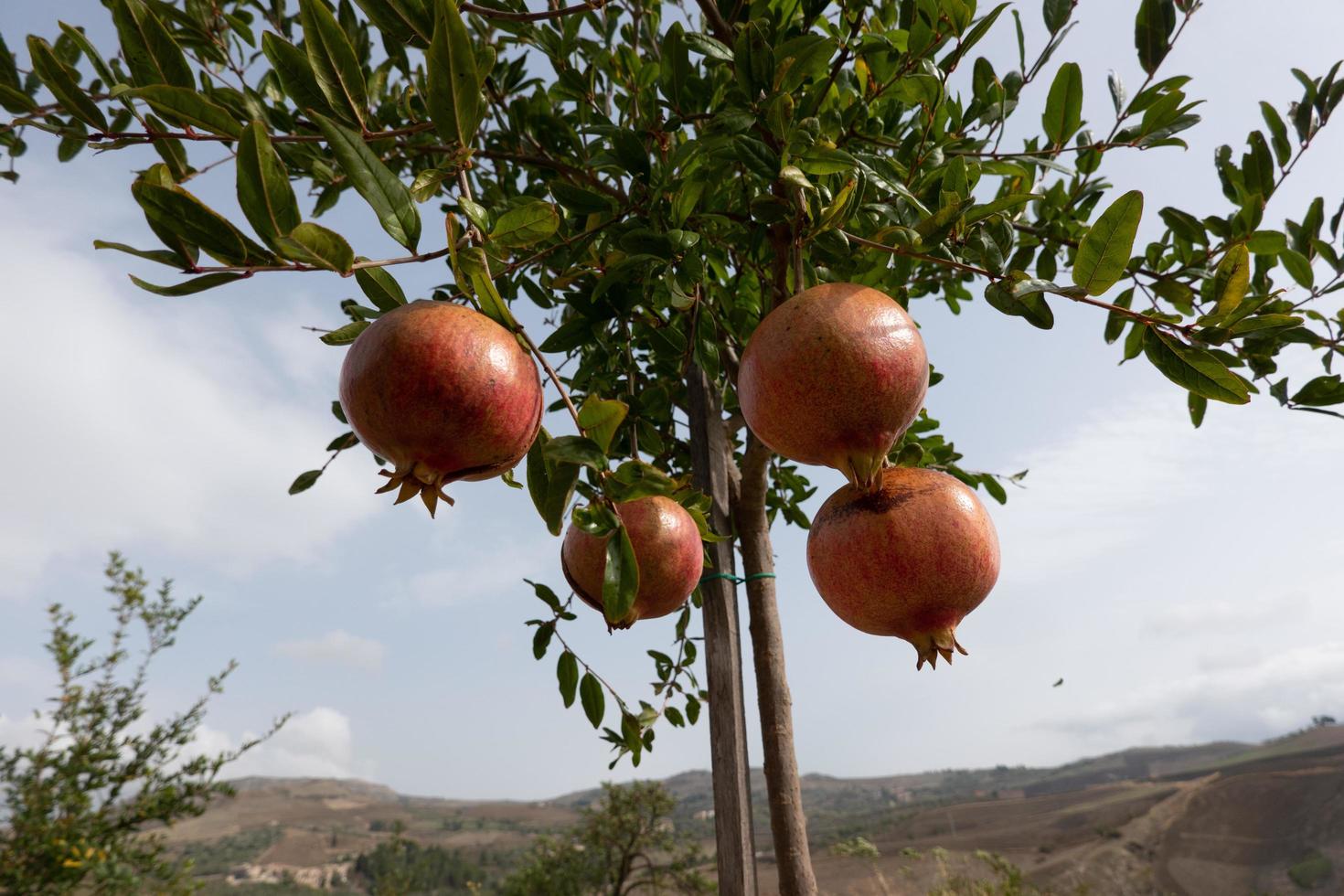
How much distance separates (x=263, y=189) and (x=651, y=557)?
720 mm

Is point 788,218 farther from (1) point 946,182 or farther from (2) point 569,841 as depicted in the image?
(2) point 569,841

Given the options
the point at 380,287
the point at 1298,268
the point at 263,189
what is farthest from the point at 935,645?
the point at 1298,268

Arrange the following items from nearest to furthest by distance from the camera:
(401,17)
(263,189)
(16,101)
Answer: (263,189)
(401,17)
(16,101)

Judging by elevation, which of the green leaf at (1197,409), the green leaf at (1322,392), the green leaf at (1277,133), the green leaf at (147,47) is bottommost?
the green leaf at (1322,392)

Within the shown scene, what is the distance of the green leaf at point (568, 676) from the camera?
1.45 m

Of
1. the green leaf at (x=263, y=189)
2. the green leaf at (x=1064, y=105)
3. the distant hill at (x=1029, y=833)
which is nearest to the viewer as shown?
the green leaf at (x=263, y=189)

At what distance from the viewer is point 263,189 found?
2.38 ft

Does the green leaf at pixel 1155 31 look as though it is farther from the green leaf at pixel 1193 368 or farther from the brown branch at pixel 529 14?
the brown branch at pixel 529 14

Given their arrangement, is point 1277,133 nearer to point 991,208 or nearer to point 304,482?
point 991,208

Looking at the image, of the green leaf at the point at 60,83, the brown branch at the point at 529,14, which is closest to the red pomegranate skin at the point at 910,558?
the brown branch at the point at 529,14

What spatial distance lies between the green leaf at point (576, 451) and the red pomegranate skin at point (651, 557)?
32 cm

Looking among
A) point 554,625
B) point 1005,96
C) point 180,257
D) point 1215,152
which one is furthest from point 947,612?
point 1215,152

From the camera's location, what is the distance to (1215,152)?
6.14ft

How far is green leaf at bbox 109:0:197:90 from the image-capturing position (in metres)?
0.86
